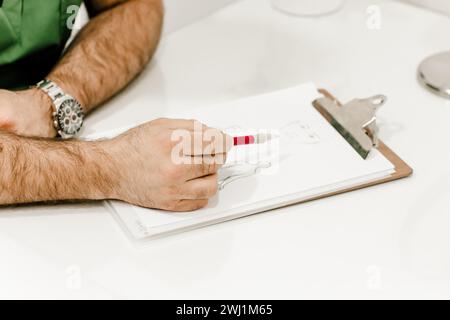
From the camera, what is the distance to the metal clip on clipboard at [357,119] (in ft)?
2.88

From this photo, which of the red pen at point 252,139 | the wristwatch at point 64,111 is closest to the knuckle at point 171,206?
the red pen at point 252,139

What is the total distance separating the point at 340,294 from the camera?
0.71m

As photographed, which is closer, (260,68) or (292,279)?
(292,279)

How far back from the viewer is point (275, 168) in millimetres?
858

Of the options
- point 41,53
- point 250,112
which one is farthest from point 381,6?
point 41,53

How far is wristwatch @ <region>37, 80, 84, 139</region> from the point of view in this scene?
974 millimetres

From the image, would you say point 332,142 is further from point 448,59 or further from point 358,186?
point 448,59

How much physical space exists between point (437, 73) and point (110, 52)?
0.61 m

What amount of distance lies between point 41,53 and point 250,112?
413mm

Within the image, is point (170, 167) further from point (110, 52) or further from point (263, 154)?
point (110, 52)

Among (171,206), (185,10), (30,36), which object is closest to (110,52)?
(30,36)

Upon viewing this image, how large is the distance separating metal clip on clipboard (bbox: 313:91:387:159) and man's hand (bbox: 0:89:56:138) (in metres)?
0.45
